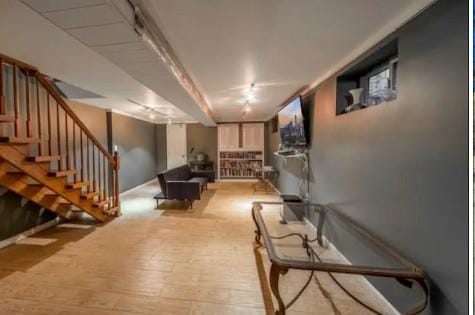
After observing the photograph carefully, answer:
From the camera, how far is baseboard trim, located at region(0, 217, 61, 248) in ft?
9.54

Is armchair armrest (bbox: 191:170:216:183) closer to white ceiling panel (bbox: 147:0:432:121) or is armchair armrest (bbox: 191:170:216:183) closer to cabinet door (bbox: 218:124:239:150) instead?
cabinet door (bbox: 218:124:239:150)

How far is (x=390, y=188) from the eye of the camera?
1717 mm

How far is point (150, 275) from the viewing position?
223 cm

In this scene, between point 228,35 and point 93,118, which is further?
point 93,118

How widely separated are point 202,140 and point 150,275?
6.47 meters

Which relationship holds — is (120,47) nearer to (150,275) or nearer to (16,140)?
(16,140)

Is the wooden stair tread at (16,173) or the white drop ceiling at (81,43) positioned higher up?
the white drop ceiling at (81,43)

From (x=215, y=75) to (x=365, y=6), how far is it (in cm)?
180

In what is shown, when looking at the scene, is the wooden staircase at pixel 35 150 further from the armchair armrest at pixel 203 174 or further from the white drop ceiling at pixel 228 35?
the armchair armrest at pixel 203 174

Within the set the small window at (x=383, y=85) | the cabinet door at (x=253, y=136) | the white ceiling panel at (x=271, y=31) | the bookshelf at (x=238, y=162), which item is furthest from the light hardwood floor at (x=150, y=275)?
the cabinet door at (x=253, y=136)

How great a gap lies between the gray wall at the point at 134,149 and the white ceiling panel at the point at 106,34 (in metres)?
4.41

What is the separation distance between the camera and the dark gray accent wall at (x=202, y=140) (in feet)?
27.4

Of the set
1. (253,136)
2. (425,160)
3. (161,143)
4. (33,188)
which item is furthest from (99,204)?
(253,136)

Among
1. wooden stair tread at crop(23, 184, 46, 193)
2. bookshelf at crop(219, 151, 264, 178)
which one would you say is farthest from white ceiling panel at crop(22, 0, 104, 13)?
bookshelf at crop(219, 151, 264, 178)
